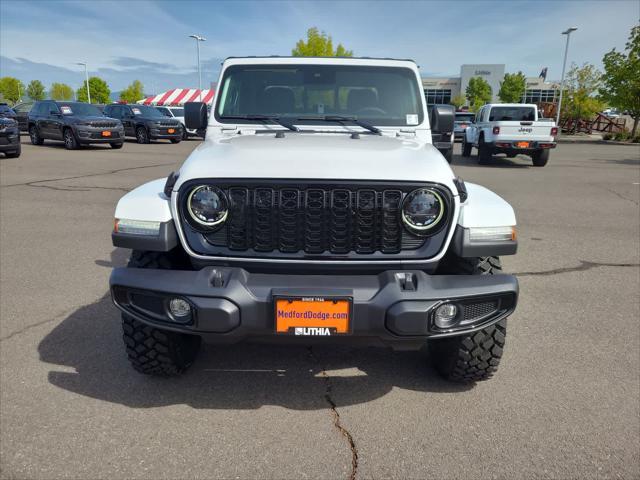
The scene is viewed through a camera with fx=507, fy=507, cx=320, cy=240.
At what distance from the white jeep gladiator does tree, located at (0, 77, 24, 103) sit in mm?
109765

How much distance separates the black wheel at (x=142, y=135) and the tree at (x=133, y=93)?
3152 inches

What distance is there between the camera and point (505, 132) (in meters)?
15.4

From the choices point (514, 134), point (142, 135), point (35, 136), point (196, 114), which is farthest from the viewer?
point (142, 135)

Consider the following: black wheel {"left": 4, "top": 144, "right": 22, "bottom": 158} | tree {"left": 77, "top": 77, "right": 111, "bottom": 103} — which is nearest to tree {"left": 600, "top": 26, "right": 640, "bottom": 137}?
black wheel {"left": 4, "top": 144, "right": 22, "bottom": 158}

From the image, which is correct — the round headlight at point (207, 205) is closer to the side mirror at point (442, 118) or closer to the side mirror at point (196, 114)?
the side mirror at point (196, 114)

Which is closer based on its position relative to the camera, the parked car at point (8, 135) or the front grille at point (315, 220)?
the front grille at point (315, 220)

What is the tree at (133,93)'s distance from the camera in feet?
328

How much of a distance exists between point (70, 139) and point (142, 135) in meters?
4.60

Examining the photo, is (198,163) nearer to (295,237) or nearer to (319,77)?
(295,237)

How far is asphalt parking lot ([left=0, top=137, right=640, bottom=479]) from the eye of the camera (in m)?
2.46

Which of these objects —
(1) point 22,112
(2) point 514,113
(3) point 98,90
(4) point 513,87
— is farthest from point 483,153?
(3) point 98,90

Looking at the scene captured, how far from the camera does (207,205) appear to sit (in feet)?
8.68

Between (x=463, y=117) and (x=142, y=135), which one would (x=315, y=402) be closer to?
(x=142, y=135)

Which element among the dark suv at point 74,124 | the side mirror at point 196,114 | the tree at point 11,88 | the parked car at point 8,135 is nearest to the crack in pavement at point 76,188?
the parked car at point 8,135
